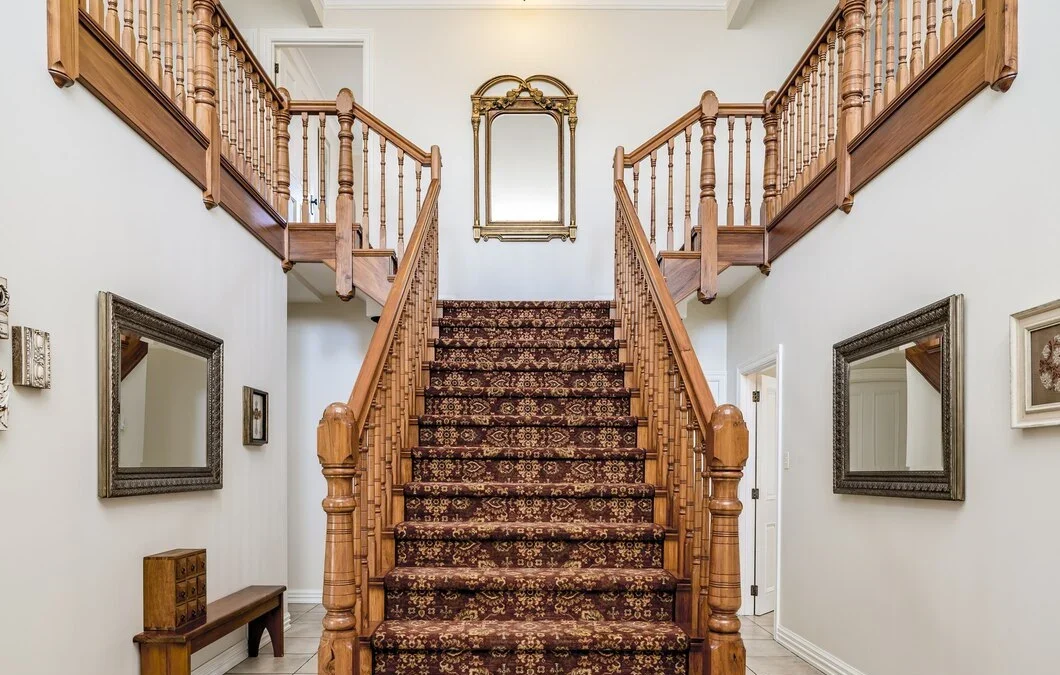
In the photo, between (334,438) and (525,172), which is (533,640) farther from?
(525,172)

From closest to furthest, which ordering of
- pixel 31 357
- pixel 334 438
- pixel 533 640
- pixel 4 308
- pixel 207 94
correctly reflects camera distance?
pixel 4 308, pixel 31 357, pixel 334 438, pixel 533 640, pixel 207 94

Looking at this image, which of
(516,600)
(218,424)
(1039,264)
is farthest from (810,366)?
(218,424)

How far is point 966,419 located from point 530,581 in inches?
66.2

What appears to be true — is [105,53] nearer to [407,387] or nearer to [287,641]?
[407,387]

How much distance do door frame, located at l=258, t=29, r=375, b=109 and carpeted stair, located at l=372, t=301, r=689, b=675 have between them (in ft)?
9.27

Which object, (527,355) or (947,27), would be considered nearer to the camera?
(947,27)

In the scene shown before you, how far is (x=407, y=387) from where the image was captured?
12.0 feet

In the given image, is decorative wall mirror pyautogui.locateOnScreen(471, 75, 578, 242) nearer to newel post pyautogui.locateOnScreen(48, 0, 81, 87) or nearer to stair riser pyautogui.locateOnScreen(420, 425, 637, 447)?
stair riser pyautogui.locateOnScreen(420, 425, 637, 447)

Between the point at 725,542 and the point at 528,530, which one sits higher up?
the point at 725,542

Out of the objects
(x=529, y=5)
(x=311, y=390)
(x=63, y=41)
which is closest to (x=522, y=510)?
(x=63, y=41)

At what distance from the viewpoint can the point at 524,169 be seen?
626 cm

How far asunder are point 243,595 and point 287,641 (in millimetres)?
896

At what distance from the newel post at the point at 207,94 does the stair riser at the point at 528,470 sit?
1.67 metres

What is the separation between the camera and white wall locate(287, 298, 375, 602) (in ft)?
19.1
